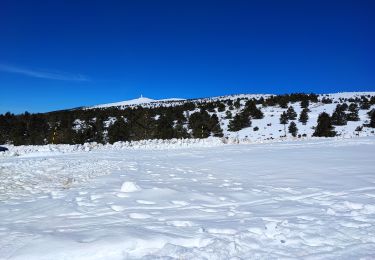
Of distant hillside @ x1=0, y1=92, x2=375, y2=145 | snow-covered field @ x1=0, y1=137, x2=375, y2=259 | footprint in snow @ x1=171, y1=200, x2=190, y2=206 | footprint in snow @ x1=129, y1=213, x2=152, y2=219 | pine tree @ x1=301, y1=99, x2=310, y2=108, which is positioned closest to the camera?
snow-covered field @ x1=0, y1=137, x2=375, y2=259

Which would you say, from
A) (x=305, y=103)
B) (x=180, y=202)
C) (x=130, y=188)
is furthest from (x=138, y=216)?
(x=305, y=103)

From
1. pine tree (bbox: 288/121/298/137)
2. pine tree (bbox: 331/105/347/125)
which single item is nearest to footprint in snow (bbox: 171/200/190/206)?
pine tree (bbox: 288/121/298/137)

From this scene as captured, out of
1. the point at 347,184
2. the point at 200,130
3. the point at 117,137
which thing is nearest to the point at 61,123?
the point at 117,137

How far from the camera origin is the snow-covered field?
329 centimetres

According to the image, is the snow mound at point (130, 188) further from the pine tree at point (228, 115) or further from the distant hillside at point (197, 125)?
the pine tree at point (228, 115)

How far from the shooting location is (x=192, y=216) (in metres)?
4.60

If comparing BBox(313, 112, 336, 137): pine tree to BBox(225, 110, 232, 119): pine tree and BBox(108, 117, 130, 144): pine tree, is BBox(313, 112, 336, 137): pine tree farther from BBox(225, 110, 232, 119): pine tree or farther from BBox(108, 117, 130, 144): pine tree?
BBox(108, 117, 130, 144): pine tree

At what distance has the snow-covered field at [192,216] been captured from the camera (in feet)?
10.8

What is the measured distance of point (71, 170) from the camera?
9.69 meters

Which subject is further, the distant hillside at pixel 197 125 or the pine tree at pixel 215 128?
the pine tree at pixel 215 128

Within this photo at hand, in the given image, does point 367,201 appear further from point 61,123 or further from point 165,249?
point 61,123

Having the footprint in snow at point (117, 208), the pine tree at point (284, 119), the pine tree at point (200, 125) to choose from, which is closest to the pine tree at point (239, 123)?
the pine tree at point (200, 125)

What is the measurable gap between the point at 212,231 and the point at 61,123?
34.9 meters

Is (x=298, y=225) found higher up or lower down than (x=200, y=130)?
lower down
